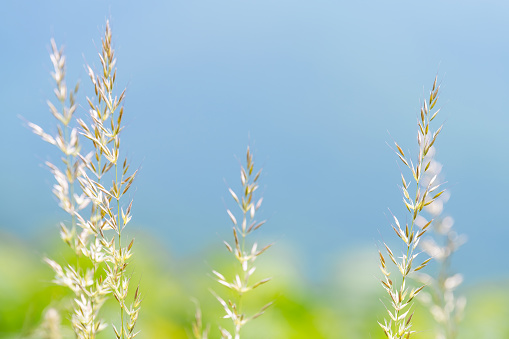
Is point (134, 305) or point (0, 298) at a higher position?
point (134, 305)

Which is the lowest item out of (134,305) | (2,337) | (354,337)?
(2,337)

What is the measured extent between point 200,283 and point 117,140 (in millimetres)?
2887

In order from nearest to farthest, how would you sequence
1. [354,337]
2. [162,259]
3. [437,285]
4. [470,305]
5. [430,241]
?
[437,285] < [430,241] < [354,337] < [470,305] < [162,259]

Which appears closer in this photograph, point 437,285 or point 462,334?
point 437,285

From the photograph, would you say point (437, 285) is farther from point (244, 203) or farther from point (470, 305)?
point (470, 305)

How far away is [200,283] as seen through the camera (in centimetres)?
347

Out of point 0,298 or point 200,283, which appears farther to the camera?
point 200,283

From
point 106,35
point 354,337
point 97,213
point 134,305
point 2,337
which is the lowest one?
point 2,337

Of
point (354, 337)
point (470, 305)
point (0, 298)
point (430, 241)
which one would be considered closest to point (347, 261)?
point (470, 305)

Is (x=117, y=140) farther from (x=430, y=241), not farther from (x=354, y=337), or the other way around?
(x=354, y=337)

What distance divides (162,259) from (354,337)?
6.70ft

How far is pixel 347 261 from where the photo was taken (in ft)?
12.7

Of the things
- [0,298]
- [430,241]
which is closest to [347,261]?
[0,298]

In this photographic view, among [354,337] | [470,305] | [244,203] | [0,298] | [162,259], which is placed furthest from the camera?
[162,259]
